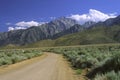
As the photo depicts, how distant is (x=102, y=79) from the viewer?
1100 cm

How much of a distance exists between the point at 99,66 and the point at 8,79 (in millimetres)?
5851

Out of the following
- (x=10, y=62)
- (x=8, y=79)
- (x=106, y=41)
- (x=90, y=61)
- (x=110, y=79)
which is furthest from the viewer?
(x=106, y=41)

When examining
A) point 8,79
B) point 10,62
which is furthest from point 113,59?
point 10,62

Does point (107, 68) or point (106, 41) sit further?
point (106, 41)

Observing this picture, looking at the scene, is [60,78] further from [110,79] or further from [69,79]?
[110,79]

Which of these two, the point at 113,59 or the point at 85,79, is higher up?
the point at 113,59

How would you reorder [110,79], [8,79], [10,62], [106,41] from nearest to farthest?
1. [110,79]
2. [8,79]
3. [10,62]
4. [106,41]

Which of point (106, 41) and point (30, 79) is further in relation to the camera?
point (106, 41)

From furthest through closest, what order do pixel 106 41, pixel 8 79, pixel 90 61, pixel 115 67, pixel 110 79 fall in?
pixel 106 41 → pixel 90 61 → pixel 8 79 → pixel 115 67 → pixel 110 79

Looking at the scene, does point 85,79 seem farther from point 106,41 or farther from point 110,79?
point 106,41

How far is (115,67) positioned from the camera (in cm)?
1546

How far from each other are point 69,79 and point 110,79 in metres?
5.88

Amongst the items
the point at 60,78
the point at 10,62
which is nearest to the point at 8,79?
the point at 60,78

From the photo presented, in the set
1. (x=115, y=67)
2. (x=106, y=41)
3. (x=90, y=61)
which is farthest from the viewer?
(x=106, y=41)
